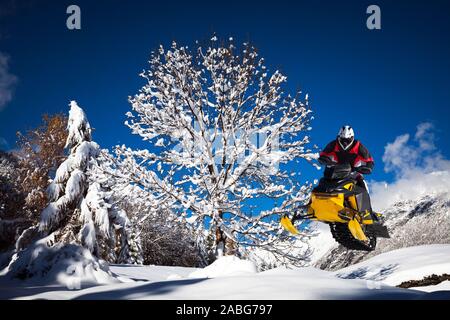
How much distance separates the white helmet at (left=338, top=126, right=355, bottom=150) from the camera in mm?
3756

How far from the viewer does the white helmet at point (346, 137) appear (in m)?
3.76

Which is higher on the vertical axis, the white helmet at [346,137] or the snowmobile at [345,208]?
the white helmet at [346,137]

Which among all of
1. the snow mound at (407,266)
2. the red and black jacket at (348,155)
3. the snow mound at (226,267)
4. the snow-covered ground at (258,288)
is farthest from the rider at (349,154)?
the snow mound at (407,266)

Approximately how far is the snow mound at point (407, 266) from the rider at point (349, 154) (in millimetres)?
4189

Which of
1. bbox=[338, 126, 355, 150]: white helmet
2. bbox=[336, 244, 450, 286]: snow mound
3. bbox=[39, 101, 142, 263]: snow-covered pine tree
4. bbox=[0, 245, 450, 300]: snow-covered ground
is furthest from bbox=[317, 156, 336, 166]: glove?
bbox=[39, 101, 142, 263]: snow-covered pine tree

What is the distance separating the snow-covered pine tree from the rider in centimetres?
864

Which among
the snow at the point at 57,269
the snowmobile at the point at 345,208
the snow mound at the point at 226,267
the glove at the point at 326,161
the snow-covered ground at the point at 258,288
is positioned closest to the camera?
the snow-covered ground at the point at 258,288

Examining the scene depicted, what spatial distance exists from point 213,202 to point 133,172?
7.53 ft

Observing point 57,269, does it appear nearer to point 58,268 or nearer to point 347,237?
point 58,268

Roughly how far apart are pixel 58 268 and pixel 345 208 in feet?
18.8

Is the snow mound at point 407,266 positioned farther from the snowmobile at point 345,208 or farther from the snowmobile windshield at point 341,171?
the snowmobile windshield at point 341,171

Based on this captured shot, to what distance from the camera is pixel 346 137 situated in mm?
3754

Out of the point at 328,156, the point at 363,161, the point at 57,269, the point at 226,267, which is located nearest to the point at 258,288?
the point at 328,156
